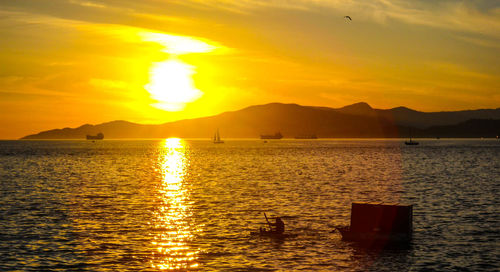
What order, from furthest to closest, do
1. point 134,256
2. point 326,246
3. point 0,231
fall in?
1. point 0,231
2. point 326,246
3. point 134,256

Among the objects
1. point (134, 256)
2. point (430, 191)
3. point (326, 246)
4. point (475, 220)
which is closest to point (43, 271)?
point (134, 256)

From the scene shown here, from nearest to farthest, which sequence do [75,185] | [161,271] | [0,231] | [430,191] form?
[161,271]
[0,231]
[430,191]
[75,185]

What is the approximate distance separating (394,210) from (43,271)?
23658 mm

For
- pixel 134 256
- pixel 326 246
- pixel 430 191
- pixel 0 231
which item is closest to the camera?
pixel 134 256

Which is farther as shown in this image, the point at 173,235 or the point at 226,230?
the point at 226,230

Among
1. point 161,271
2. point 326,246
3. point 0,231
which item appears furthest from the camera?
point 0,231

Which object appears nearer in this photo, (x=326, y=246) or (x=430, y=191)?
(x=326, y=246)

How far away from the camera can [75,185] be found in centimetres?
9369

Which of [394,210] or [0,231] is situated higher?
[394,210]

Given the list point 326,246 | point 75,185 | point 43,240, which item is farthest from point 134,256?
point 75,185

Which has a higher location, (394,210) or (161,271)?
(394,210)

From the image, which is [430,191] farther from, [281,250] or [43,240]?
[43,240]

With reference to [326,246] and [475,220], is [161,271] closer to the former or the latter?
[326,246]

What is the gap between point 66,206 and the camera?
206ft
